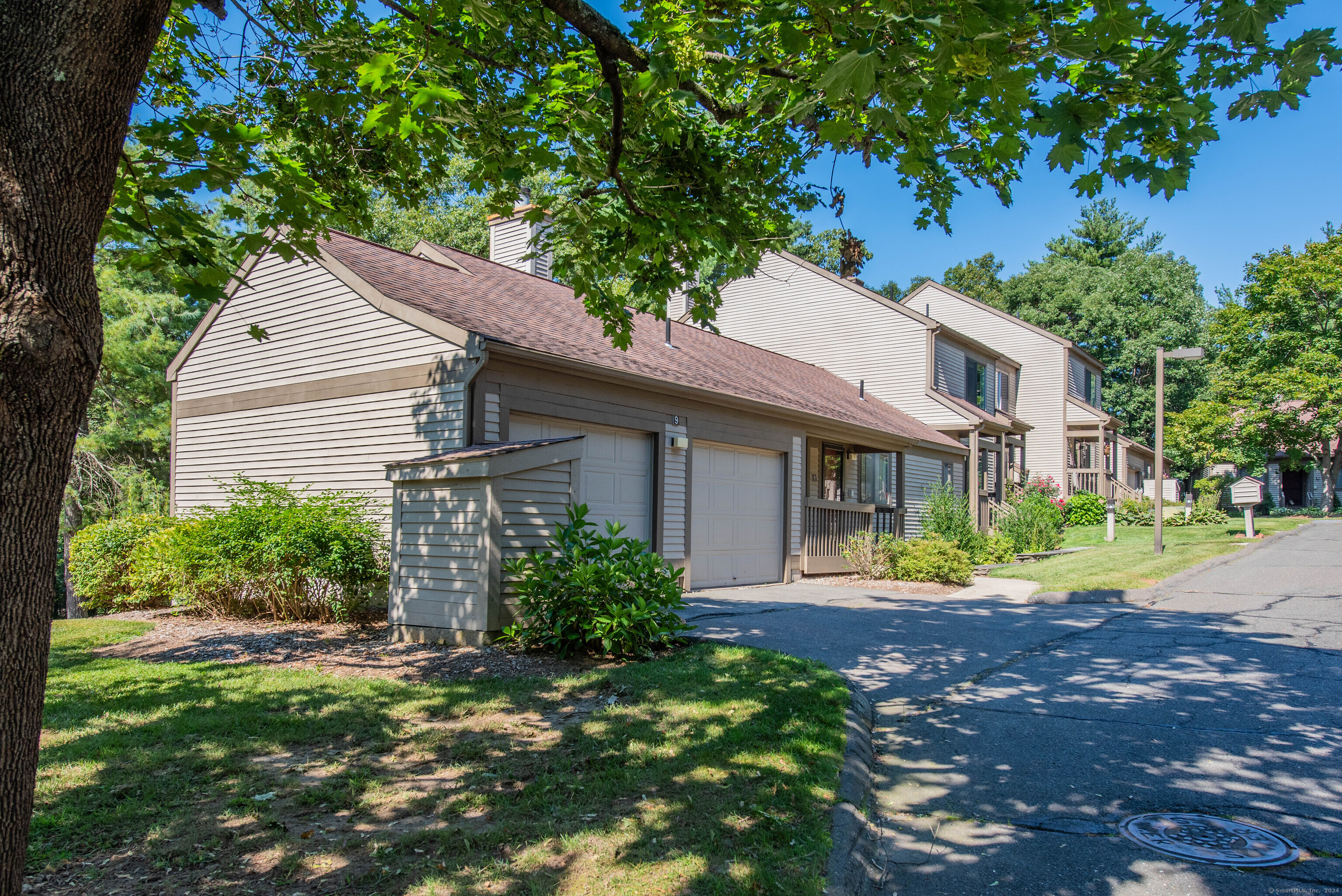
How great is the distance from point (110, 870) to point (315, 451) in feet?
29.6

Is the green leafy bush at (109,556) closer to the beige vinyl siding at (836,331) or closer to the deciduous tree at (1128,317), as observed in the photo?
the beige vinyl siding at (836,331)

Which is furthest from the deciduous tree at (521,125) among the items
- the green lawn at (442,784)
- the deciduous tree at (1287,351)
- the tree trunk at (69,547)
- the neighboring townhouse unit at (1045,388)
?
the deciduous tree at (1287,351)

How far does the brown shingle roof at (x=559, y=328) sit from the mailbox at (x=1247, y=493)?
830cm

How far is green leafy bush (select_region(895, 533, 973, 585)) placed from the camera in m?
14.5

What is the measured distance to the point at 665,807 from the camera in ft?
12.3

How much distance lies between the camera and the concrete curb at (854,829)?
3197mm

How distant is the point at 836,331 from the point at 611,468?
1458 centimetres

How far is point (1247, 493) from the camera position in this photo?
65.0ft

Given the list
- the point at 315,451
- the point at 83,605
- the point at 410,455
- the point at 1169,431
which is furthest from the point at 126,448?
the point at 1169,431

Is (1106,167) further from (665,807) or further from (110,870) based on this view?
(110,870)

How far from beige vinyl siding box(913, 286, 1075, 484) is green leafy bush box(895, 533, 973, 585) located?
60.0ft

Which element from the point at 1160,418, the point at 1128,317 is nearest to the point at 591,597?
the point at 1160,418

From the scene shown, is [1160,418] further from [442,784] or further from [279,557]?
[442,784]

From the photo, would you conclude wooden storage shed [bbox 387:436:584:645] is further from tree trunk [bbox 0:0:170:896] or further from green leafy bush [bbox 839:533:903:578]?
green leafy bush [bbox 839:533:903:578]
